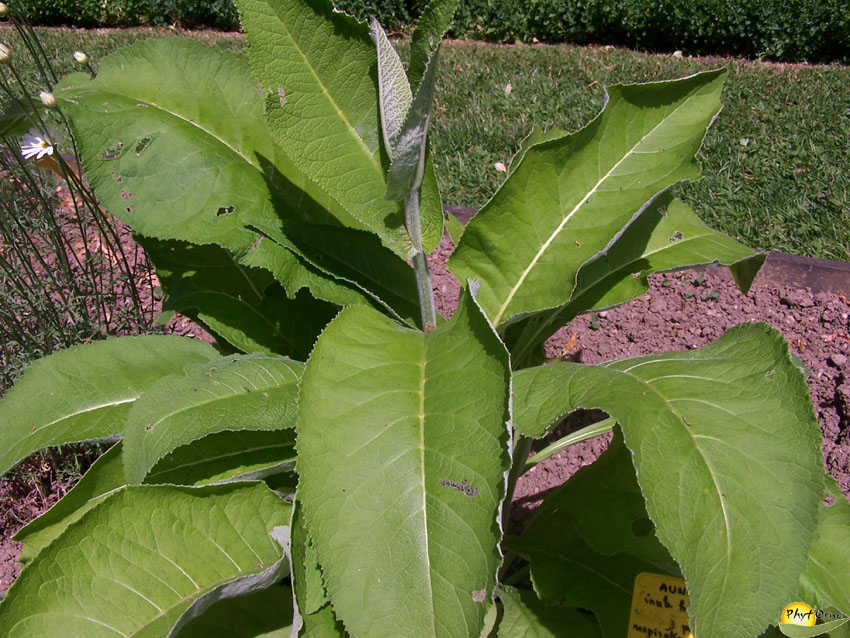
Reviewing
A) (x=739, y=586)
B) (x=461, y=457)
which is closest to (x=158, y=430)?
(x=461, y=457)

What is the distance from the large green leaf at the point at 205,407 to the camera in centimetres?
133

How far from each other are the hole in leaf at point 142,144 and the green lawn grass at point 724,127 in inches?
66.5

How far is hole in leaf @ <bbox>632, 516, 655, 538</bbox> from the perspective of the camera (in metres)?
1.58

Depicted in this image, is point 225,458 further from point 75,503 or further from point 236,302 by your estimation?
point 236,302

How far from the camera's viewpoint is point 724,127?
14.9 feet

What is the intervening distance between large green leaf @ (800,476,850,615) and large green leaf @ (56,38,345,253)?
1347mm

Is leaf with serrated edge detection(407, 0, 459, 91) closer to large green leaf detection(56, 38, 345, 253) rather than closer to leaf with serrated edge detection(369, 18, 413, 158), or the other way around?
leaf with serrated edge detection(369, 18, 413, 158)

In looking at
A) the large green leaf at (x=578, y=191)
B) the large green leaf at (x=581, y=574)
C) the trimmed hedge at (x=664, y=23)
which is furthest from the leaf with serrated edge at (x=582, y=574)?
the trimmed hedge at (x=664, y=23)

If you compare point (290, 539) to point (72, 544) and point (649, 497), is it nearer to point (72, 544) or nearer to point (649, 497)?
point (72, 544)

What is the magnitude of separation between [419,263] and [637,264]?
0.58 m

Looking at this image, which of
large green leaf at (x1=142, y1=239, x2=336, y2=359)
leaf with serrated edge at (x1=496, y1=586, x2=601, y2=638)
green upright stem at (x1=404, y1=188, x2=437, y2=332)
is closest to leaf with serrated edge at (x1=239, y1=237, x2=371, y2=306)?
green upright stem at (x1=404, y1=188, x2=437, y2=332)

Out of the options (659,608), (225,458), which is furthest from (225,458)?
(659,608)

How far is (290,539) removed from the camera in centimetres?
128

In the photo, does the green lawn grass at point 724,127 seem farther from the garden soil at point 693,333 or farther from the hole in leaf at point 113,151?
the hole in leaf at point 113,151
